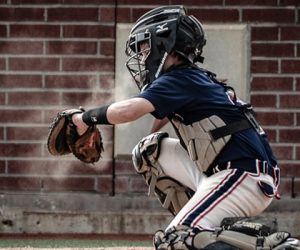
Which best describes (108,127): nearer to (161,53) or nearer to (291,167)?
(291,167)

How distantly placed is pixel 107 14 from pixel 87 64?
1.52 feet

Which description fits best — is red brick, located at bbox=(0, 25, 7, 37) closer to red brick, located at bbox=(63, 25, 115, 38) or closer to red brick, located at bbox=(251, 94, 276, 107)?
red brick, located at bbox=(63, 25, 115, 38)

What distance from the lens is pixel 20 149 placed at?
10008 millimetres

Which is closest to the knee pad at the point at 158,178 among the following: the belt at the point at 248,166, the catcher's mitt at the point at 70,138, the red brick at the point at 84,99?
the catcher's mitt at the point at 70,138

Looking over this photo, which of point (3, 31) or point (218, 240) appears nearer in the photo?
point (218, 240)

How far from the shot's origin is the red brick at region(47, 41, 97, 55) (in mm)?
9945

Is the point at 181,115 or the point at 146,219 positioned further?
the point at 146,219

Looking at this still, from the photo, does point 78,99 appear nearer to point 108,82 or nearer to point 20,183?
point 108,82

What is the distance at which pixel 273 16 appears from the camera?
9.96m

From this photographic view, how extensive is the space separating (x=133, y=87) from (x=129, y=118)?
3664 millimetres

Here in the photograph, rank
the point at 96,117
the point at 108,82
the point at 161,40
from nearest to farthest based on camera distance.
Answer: the point at 96,117 < the point at 161,40 < the point at 108,82

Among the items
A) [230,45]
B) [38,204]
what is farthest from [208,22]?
[38,204]

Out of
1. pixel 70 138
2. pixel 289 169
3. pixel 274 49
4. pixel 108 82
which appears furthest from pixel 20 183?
pixel 70 138

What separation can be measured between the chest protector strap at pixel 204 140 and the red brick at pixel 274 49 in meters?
3.64
